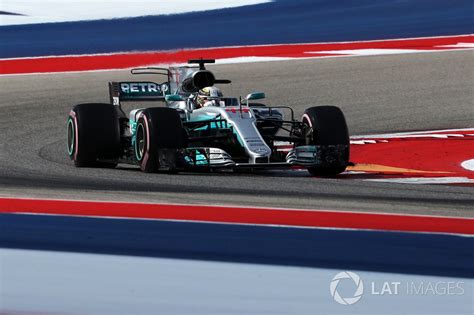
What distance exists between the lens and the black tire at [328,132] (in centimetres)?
1266

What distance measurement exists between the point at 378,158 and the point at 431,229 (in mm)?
5196

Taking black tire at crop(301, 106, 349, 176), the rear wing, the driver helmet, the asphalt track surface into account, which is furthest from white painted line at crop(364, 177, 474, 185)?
the rear wing

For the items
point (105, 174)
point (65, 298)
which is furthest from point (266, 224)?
point (105, 174)

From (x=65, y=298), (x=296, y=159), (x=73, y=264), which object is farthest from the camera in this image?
(x=296, y=159)

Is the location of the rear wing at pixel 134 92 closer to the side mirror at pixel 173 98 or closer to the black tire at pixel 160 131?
the side mirror at pixel 173 98

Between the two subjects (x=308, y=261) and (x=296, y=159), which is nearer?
(x=308, y=261)

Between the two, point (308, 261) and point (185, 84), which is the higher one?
point (185, 84)

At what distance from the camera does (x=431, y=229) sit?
9.13 meters

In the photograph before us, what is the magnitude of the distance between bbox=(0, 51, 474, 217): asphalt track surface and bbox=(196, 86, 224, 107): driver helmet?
1.05 m

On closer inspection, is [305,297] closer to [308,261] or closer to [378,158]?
[308,261]

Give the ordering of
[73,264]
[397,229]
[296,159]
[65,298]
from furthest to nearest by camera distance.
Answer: [296,159] → [397,229] → [73,264] → [65,298]

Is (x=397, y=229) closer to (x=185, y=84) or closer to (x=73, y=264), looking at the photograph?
(x=73, y=264)

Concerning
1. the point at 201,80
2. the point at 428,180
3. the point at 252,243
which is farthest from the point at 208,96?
the point at 252,243

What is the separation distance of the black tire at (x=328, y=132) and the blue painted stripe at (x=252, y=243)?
3.65 m
